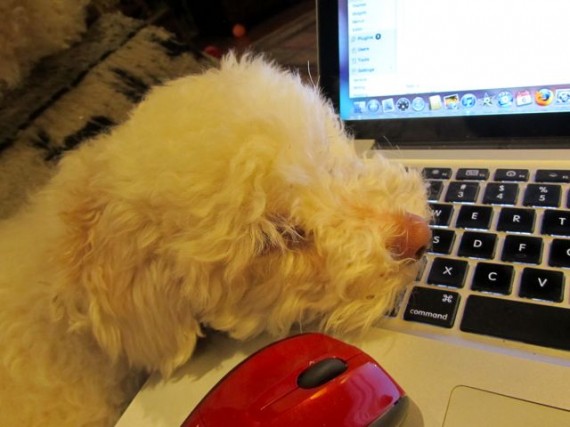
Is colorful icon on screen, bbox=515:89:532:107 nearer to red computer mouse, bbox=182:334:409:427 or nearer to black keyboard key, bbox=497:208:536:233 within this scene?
black keyboard key, bbox=497:208:536:233

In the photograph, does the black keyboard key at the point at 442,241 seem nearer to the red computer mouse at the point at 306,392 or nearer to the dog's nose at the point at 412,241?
the dog's nose at the point at 412,241

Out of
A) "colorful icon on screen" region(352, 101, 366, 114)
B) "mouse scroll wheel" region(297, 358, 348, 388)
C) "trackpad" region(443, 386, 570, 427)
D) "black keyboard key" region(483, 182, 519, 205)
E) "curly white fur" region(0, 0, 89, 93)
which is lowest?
"trackpad" region(443, 386, 570, 427)

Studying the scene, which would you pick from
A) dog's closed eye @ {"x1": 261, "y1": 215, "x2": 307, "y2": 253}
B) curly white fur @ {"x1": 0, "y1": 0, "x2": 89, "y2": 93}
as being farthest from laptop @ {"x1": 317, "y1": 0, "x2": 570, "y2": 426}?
curly white fur @ {"x1": 0, "y1": 0, "x2": 89, "y2": 93}

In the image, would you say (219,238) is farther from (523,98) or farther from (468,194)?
(523,98)

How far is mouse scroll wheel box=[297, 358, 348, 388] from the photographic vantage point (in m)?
0.34

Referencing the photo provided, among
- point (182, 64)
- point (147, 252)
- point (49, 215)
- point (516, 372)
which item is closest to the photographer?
point (516, 372)

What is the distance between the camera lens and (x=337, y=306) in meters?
0.49

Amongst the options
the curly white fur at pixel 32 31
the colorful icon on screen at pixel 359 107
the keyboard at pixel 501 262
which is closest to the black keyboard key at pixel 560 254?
the keyboard at pixel 501 262

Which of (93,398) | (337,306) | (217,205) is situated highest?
(217,205)

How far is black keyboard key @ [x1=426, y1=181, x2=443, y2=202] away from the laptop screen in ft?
0.26

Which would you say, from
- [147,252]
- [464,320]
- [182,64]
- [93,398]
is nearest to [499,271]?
[464,320]

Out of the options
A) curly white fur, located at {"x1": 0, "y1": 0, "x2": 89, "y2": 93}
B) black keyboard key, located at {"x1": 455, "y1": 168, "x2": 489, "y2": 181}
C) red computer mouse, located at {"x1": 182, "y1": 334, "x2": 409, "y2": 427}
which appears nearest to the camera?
red computer mouse, located at {"x1": 182, "y1": 334, "x2": 409, "y2": 427}

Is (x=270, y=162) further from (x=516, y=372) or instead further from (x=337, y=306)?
(x=516, y=372)

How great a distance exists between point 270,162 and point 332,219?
0.28 ft
